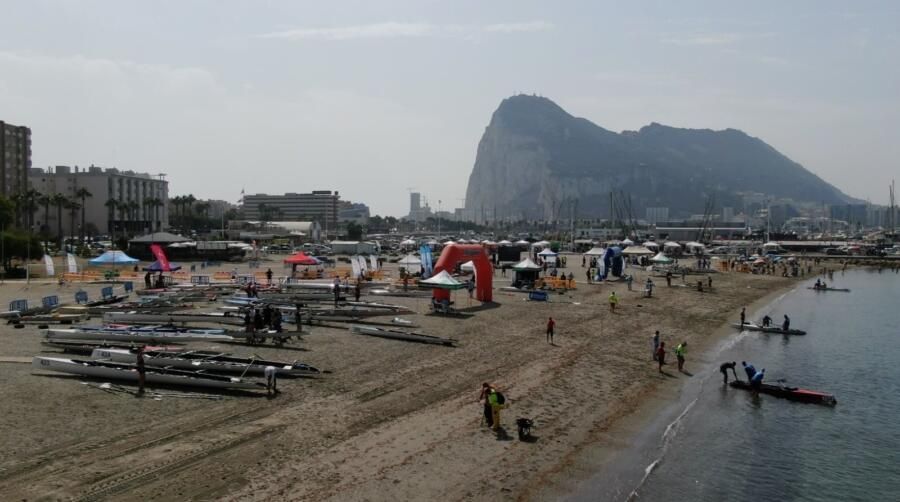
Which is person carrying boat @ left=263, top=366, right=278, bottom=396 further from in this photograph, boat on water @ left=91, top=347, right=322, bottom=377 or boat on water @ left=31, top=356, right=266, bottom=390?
boat on water @ left=91, top=347, right=322, bottom=377

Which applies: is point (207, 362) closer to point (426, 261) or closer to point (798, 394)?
point (798, 394)

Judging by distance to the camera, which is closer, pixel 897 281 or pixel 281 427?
pixel 281 427

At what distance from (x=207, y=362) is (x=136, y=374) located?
1836 millimetres

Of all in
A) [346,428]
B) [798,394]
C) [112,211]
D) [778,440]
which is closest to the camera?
A: [346,428]

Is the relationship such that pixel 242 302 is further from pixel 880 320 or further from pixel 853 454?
pixel 880 320

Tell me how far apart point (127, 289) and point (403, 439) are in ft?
101

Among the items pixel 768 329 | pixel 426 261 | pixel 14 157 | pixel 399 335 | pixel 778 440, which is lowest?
pixel 778 440

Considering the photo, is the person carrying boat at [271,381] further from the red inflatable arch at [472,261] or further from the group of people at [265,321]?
the red inflatable arch at [472,261]

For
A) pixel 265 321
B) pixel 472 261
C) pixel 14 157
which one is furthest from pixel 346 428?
pixel 14 157

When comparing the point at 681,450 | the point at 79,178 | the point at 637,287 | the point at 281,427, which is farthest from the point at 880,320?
the point at 79,178

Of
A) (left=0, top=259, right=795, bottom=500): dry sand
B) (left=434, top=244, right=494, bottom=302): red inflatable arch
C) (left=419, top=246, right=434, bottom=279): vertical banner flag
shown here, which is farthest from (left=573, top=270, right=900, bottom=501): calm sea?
(left=419, top=246, right=434, bottom=279): vertical banner flag

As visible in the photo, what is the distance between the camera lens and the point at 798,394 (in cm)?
2183

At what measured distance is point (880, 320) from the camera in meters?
42.8

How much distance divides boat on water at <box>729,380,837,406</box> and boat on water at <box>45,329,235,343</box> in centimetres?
1801
